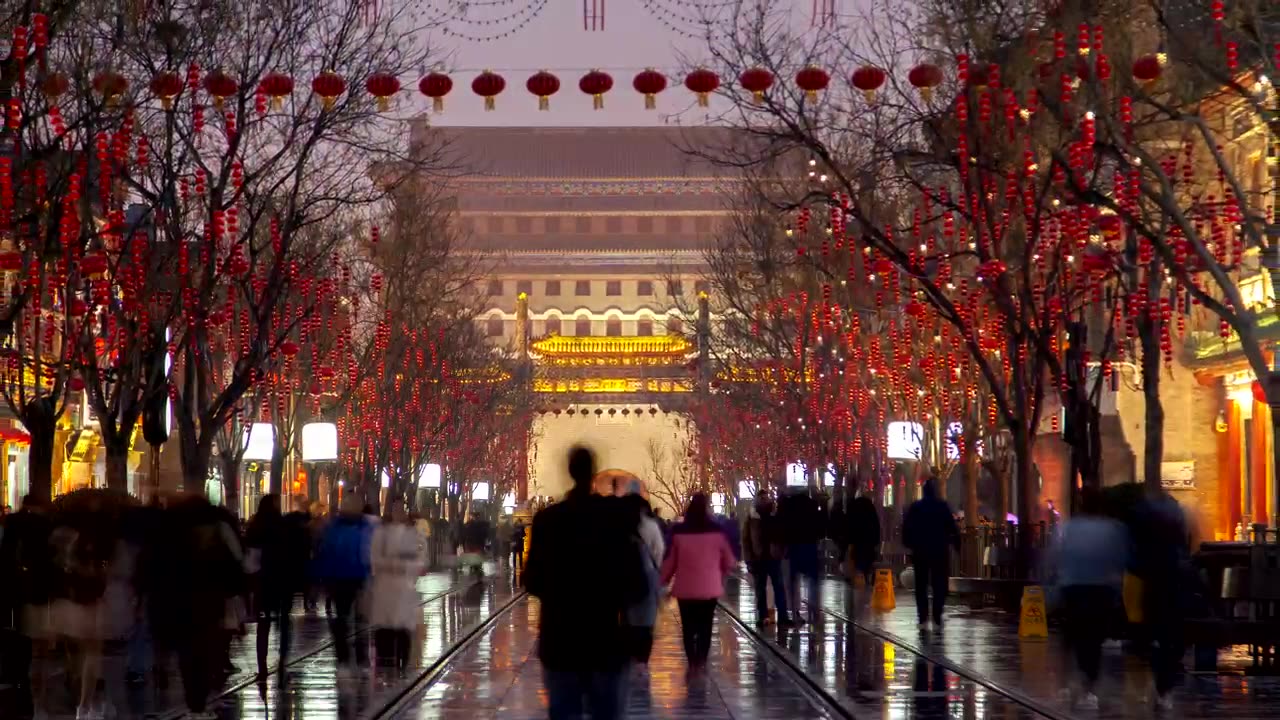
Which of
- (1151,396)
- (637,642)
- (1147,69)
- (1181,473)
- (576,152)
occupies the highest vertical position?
(576,152)

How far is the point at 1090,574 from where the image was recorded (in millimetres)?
17938

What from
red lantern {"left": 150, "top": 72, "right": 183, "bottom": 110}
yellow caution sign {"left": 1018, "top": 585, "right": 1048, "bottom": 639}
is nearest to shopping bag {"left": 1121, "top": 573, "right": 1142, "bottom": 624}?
yellow caution sign {"left": 1018, "top": 585, "right": 1048, "bottom": 639}

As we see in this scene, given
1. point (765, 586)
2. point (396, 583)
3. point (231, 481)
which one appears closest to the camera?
point (396, 583)

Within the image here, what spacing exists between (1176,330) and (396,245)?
1771 centimetres

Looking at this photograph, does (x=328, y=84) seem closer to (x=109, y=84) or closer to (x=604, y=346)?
(x=109, y=84)

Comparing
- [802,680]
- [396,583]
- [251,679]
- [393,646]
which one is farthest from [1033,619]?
[251,679]

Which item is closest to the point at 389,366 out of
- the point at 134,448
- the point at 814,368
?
the point at 814,368

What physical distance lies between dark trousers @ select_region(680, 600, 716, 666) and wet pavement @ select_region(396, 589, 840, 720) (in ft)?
0.84

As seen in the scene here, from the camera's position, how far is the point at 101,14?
2812 centimetres

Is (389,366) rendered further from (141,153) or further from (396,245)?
(141,153)

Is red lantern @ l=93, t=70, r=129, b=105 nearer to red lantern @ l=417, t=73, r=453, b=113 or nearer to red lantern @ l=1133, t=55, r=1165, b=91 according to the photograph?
red lantern @ l=417, t=73, r=453, b=113

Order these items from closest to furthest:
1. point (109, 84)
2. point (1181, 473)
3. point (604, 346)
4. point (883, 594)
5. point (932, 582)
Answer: point (109, 84), point (932, 582), point (883, 594), point (1181, 473), point (604, 346)

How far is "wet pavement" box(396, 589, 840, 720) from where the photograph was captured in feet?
62.1

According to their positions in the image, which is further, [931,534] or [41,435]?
[41,435]
